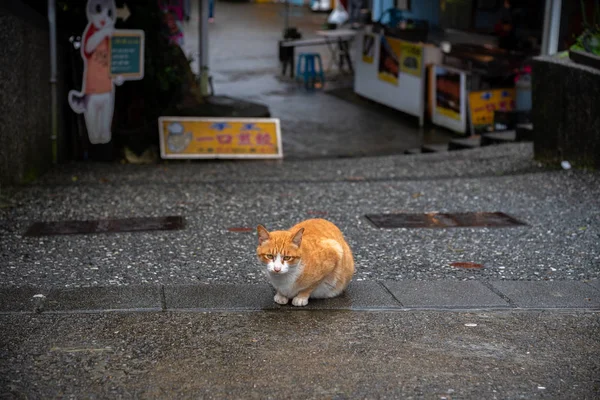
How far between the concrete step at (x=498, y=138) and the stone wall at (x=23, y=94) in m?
6.84

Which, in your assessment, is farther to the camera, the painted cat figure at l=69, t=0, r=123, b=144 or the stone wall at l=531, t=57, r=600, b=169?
the painted cat figure at l=69, t=0, r=123, b=144

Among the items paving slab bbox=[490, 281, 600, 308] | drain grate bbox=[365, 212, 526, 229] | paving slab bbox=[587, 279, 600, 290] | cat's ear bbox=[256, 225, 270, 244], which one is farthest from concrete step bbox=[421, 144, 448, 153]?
cat's ear bbox=[256, 225, 270, 244]

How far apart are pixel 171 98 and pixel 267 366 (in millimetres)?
9152

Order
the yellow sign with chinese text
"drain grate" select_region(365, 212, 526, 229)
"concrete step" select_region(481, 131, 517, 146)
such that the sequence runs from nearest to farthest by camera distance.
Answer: "drain grate" select_region(365, 212, 526, 229) → the yellow sign with chinese text → "concrete step" select_region(481, 131, 517, 146)

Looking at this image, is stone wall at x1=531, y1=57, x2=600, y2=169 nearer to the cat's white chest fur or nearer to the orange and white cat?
the orange and white cat

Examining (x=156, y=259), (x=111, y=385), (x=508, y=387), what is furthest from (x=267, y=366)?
(x=156, y=259)

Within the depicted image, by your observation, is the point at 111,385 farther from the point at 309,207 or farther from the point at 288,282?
the point at 309,207

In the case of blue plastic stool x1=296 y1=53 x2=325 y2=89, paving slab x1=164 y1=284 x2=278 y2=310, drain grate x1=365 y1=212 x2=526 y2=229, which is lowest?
paving slab x1=164 y1=284 x2=278 y2=310

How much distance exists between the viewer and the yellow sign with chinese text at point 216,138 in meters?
12.6

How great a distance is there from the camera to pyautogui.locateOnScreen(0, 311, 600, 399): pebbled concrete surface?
14.7ft

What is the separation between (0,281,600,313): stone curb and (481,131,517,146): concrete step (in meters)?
7.61

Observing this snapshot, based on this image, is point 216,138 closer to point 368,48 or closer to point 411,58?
point 411,58

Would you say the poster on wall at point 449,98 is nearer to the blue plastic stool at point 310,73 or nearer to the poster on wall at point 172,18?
the poster on wall at point 172,18

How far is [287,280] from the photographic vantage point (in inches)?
215
